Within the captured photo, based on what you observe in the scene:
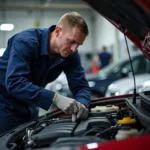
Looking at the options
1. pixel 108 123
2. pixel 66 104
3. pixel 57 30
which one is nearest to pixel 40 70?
pixel 57 30

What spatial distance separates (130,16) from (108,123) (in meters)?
0.64

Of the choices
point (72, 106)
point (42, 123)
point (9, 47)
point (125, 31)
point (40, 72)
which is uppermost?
point (125, 31)

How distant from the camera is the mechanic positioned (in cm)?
200

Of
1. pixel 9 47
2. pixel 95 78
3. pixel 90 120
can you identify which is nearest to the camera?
pixel 90 120

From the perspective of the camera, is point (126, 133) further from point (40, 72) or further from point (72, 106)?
point (40, 72)

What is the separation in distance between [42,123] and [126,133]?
0.82 meters

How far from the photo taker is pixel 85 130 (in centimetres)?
167

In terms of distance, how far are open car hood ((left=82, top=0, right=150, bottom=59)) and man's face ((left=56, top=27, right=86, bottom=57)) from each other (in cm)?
23

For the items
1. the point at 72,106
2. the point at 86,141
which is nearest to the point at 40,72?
the point at 72,106

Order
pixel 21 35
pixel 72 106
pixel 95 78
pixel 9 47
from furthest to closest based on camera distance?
pixel 95 78, pixel 9 47, pixel 21 35, pixel 72 106

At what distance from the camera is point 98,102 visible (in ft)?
7.93

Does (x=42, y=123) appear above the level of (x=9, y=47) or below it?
below

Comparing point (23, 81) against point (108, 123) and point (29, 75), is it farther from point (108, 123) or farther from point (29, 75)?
point (108, 123)

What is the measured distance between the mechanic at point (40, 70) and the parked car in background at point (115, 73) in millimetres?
3317
